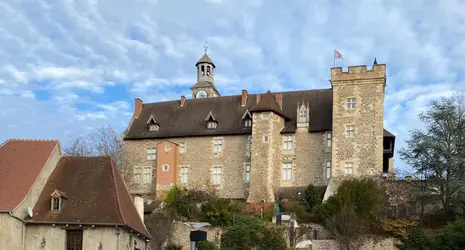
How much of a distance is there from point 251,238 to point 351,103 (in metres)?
16.6

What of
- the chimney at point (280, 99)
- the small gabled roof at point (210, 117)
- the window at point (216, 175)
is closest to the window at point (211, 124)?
the small gabled roof at point (210, 117)

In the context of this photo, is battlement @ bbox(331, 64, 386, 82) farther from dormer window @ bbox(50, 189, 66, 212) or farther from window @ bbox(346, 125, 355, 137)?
dormer window @ bbox(50, 189, 66, 212)

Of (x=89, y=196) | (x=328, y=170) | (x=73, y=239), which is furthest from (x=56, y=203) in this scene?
(x=328, y=170)

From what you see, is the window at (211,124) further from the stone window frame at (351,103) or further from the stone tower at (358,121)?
the stone window frame at (351,103)

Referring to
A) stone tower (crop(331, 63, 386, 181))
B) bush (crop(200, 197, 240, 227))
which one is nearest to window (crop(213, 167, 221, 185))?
bush (crop(200, 197, 240, 227))

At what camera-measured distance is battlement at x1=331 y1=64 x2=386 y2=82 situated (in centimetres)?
5506

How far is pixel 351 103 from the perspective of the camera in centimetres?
5516

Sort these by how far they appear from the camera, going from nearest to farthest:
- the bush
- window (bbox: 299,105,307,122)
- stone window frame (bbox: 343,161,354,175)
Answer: the bush → stone window frame (bbox: 343,161,354,175) → window (bbox: 299,105,307,122)

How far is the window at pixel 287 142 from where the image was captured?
5741cm

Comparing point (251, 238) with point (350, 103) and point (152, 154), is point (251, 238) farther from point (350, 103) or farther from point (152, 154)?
point (152, 154)

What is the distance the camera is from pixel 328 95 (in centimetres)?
5959

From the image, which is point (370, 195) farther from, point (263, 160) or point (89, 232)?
point (89, 232)

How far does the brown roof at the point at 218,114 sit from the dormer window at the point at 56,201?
90.1ft

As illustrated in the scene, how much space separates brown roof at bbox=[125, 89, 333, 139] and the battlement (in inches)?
131
